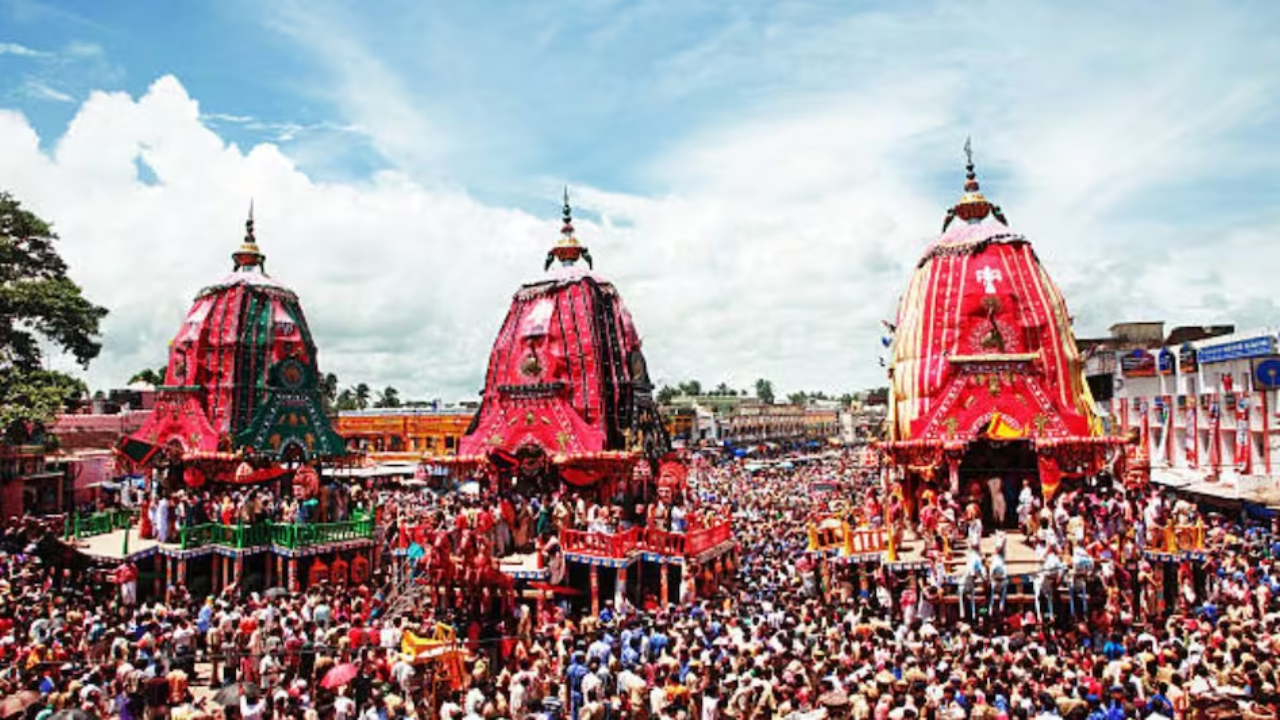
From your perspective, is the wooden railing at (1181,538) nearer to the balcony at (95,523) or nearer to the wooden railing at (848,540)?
the wooden railing at (848,540)

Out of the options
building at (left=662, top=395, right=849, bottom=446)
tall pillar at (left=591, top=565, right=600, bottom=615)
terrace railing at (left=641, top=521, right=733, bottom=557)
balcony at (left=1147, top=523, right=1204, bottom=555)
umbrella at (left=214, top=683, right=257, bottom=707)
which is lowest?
tall pillar at (left=591, top=565, right=600, bottom=615)

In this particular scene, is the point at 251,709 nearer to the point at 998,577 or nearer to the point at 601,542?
the point at 601,542

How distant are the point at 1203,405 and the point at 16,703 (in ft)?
127

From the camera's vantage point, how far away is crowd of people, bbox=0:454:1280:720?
10773mm

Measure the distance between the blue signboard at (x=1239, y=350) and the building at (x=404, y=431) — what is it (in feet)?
127

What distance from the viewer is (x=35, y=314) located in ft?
87.8

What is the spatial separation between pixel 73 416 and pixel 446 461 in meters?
26.7

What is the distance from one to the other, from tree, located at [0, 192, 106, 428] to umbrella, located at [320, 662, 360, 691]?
17162 mm

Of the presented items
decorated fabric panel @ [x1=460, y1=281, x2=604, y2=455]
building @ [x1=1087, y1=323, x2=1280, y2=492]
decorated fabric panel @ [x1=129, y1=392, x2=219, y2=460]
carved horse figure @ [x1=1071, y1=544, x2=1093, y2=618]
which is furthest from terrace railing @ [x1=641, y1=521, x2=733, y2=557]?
decorated fabric panel @ [x1=129, y1=392, x2=219, y2=460]

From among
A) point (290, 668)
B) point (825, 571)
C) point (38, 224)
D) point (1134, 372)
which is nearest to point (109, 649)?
point (290, 668)

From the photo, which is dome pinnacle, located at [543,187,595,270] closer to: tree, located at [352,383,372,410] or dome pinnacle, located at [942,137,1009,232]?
dome pinnacle, located at [942,137,1009,232]

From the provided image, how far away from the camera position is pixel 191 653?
15.1 meters

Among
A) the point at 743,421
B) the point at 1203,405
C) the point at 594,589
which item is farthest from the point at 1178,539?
the point at 743,421

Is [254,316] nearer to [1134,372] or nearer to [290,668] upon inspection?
[290,668]
